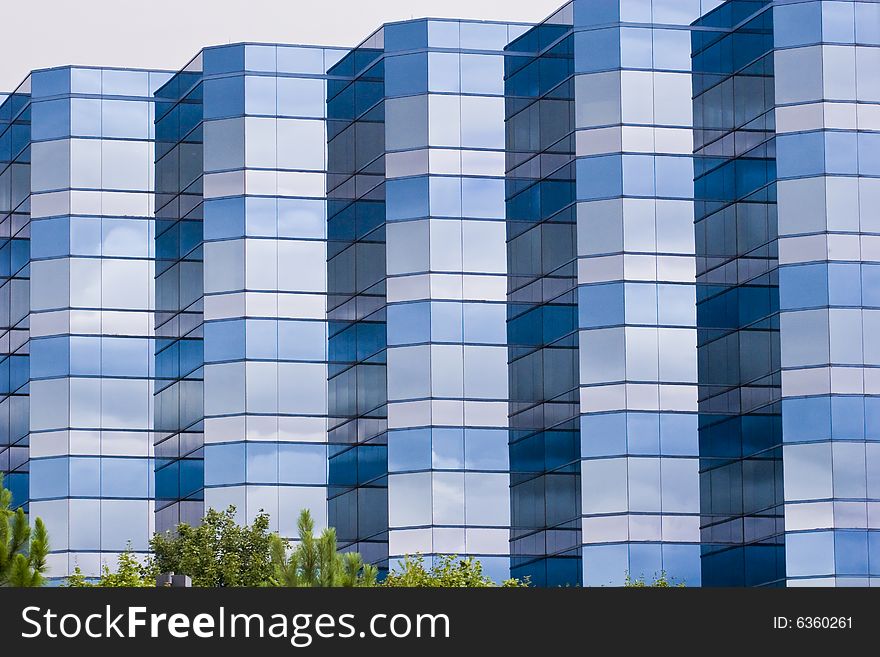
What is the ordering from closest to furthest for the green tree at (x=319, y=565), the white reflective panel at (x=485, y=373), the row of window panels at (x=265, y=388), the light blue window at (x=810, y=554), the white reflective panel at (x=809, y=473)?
the green tree at (x=319, y=565)
the light blue window at (x=810, y=554)
the white reflective panel at (x=809, y=473)
the white reflective panel at (x=485, y=373)
the row of window panels at (x=265, y=388)

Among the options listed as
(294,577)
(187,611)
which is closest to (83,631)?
(187,611)

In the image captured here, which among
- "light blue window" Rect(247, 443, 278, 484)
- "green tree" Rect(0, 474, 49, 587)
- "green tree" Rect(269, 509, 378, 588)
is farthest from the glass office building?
"green tree" Rect(0, 474, 49, 587)

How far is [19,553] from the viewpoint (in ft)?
171

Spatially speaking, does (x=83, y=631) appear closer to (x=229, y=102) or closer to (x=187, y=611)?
(x=187, y=611)

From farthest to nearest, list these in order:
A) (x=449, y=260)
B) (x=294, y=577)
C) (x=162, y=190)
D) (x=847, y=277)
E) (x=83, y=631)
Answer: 1. (x=162, y=190)
2. (x=449, y=260)
3. (x=847, y=277)
4. (x=294, y=577)
5. (x=83, y=631)

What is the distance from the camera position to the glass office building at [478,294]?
262 feet

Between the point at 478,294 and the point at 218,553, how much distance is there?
53.3 ft

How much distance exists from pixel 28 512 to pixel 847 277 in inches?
1462

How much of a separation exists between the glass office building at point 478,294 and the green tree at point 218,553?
5.36 meters

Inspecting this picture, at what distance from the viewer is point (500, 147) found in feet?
290

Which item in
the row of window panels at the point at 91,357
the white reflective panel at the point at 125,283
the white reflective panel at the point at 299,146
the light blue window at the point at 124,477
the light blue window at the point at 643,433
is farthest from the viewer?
the white reflective panel at the point at 125,283

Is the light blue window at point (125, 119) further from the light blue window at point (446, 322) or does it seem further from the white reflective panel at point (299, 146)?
the light blue window at point (446, 322)

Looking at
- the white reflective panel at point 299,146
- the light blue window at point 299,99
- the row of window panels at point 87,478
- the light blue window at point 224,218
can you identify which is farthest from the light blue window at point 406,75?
the row of window panels at point 87,478

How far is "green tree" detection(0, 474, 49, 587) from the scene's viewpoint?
5000 cm
